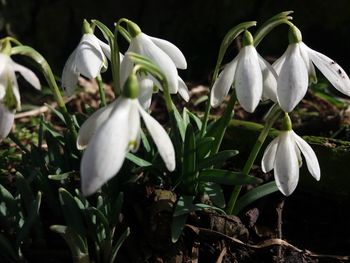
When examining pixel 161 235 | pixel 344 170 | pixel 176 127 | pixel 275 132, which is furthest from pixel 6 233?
pixel 344 170

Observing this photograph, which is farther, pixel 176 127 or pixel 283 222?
pixel 283 222

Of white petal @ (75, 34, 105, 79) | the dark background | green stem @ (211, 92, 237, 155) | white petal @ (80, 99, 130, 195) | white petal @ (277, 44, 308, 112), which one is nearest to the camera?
white petal @ (80, 99, 130, 195)

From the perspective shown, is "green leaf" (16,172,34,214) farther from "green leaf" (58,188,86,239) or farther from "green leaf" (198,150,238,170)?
"green leaf" (198,150,238,170)

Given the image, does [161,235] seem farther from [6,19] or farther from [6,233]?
[6,19]

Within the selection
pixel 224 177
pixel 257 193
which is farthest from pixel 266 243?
pixel 224 177

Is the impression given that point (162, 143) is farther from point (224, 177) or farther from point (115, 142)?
point (224, 177)

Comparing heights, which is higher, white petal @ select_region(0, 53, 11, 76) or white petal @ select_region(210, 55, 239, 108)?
white petal @ select_region(0, 53, 11, 76)

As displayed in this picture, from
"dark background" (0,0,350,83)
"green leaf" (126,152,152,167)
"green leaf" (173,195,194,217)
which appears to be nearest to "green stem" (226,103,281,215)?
"green leaf" (173,195,194,217)
